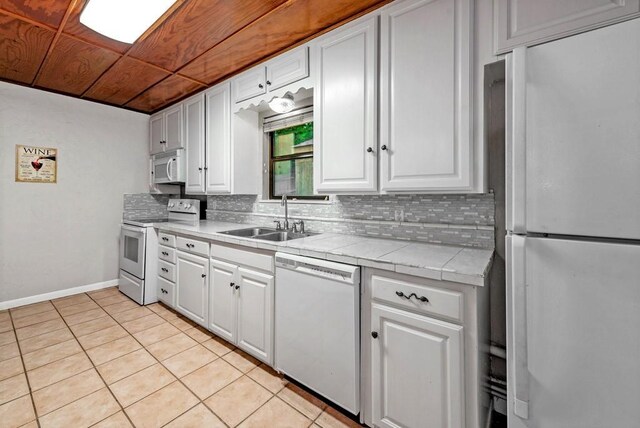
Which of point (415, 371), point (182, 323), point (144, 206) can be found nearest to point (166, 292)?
point (182, 323)

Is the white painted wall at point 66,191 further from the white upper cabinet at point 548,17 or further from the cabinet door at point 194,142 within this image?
the white upper cabinet at point 548,17

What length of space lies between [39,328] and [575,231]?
3800mm

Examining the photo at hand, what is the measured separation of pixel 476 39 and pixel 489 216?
91cm

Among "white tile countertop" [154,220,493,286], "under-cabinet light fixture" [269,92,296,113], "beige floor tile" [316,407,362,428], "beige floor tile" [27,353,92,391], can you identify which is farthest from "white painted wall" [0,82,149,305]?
"beige floor tile" [316,407,362,428]

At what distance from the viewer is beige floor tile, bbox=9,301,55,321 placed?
2.72 m

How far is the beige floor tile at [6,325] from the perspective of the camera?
240 centimetres

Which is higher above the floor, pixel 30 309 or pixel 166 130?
pixel 166 130

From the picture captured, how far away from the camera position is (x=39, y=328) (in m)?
2.44

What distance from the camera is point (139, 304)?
2.97 m

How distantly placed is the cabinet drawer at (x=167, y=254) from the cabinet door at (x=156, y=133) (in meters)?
1.40

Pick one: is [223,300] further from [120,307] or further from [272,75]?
[272,75]

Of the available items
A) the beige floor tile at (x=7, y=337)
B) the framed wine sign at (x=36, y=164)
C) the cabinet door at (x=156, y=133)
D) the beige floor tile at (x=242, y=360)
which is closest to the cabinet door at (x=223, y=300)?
the beige floor tile at (x=242, y=360)

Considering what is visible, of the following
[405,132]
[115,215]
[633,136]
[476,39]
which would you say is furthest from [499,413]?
[115,215]

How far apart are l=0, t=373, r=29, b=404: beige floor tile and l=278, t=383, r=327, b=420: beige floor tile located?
156 cm
